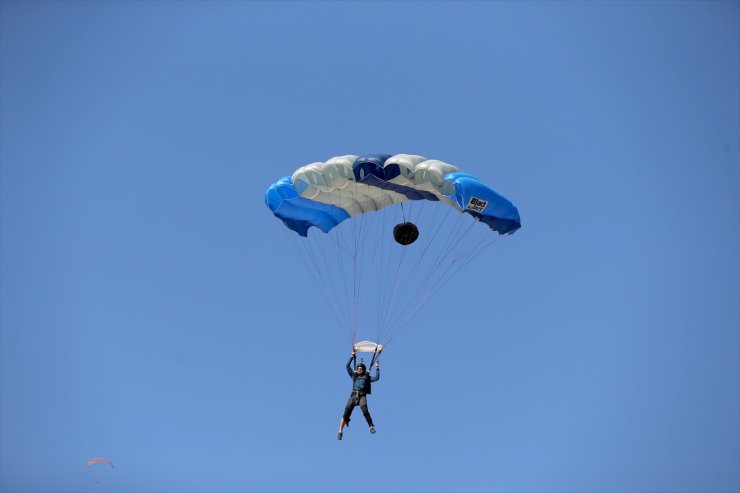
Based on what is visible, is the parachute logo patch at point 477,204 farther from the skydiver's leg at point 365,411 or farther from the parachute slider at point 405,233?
the skydiver's leg at point 365,411

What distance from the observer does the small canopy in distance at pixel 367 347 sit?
1934cm

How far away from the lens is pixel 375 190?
68.4 feet

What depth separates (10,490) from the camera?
8250 cm

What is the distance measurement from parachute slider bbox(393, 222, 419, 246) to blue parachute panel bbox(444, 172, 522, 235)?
1759 millimetres

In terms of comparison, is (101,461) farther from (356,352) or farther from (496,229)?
(496,229)

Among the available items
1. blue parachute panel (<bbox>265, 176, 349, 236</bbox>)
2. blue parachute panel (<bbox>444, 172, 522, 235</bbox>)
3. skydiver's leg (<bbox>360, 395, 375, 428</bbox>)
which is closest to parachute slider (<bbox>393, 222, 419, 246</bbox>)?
blue parachute panel (<bbox>265, 176, 349, 236</bbox>)

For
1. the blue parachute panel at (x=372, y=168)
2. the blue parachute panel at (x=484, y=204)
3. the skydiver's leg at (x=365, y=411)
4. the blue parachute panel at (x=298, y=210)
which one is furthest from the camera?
the blue parachute panel at (x=298, y=210)

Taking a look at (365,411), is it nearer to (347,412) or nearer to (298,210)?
(347,412)

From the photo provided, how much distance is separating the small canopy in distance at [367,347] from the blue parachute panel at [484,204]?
3.67 m

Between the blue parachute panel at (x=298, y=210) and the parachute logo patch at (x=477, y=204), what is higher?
the blue parachute panel at (x=298, y=210)

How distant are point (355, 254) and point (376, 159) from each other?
9.50 ft

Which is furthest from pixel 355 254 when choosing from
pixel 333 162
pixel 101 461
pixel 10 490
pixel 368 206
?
pixel 10 490

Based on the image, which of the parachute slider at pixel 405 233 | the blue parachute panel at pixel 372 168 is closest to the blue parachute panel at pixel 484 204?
the blue parachute panel at pixel 372 168

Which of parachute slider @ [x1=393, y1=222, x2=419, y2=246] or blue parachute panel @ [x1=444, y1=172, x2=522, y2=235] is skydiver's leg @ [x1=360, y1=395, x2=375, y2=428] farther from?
blue parachute panel @ [x1=444, y1=172, x2=522, y2=235]
